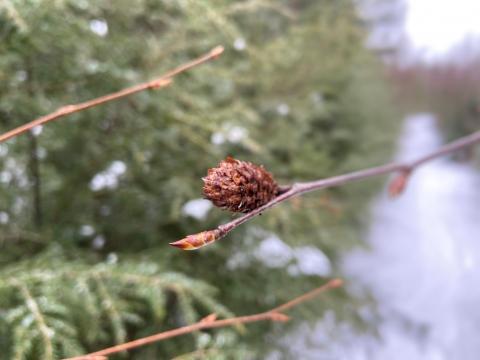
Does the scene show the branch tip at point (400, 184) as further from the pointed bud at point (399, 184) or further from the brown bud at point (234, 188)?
the brown bud at point (234, 188)

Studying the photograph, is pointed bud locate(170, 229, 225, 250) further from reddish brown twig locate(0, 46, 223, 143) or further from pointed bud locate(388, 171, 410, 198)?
pointed bud locate(388, 171, 410, 198)

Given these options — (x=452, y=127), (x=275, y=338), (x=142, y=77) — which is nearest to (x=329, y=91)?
(x=452, y=127)

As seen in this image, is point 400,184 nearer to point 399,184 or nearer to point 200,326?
point 399,184

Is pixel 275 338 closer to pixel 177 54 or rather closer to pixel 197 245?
pixel 177 54

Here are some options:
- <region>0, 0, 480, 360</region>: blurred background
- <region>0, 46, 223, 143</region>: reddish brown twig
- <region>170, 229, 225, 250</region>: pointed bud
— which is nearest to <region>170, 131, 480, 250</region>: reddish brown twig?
<region>170, 229, 225, 250</region>: pointed bud

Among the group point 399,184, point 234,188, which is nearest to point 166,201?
point 399,184
